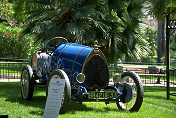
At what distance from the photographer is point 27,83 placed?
348 inches

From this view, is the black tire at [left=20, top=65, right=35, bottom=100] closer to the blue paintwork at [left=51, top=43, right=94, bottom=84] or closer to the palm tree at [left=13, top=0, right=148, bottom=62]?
the blue paintwork at [left=51, top=43, right=94, bottom=84]

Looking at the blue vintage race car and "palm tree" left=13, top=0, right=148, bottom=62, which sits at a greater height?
"palm tree" left=13, top=0, right=148, bottom=62

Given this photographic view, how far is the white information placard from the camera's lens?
17.6 ft

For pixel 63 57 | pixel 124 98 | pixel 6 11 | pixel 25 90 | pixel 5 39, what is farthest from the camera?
pixel 6 11

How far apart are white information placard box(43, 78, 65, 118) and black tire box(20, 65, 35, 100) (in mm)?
3044

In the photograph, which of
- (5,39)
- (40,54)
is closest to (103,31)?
(40,54)

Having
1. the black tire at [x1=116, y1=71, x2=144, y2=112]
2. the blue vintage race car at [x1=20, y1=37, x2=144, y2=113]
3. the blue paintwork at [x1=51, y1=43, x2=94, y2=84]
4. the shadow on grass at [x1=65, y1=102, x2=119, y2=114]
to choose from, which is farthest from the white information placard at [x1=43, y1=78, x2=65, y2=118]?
the black tire at [x1=116, y1=71, x2=144, y2=112]

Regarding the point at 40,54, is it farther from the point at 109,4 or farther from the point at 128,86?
the point at 109,4

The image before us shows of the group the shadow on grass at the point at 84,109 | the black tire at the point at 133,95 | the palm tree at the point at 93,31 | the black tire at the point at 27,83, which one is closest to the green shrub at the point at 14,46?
the palm tree at the point at 93,31

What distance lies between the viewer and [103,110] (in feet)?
24.9

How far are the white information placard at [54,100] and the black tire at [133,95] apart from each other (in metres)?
2.15

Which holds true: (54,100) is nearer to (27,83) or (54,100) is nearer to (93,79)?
(93,79)

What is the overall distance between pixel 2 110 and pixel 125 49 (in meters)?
5.88

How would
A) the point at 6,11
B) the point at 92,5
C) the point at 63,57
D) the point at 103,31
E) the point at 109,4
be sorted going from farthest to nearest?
the point at 6,11, the point at 103,31, the point at 63,57, the point at 92,5, the point at 109,4
